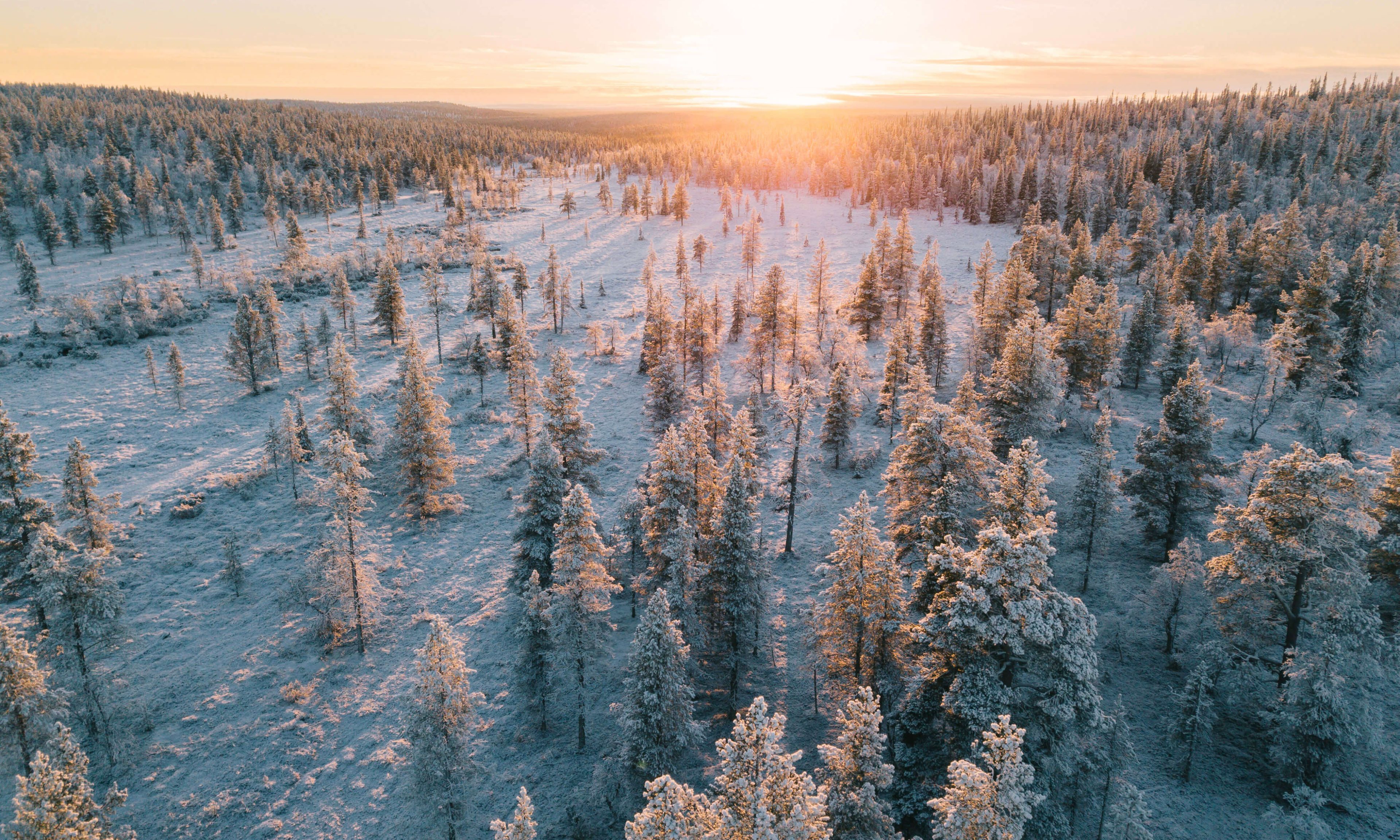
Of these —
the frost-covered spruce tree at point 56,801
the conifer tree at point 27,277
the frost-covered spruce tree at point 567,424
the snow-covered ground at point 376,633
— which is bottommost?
the snow-covered ground at point 376,633

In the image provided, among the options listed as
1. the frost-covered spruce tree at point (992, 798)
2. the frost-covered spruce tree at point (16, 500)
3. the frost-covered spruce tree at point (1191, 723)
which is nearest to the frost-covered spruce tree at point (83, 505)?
the frost-covered spruce tree at point (16, 500)

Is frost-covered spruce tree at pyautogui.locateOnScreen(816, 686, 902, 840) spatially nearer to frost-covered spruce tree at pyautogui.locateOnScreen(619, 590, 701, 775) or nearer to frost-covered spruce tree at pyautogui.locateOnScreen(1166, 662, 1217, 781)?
frost-covered spruce tree at pyautogui.locateOnScreen(619, 590, 701, 775)

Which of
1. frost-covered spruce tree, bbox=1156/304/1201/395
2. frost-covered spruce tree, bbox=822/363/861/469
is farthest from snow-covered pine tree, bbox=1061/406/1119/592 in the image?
frost-covered spruce tree, bbox=1156/304/1201/395

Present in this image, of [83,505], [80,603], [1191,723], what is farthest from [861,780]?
[83,505]

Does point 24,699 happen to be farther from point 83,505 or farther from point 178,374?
point 178,374

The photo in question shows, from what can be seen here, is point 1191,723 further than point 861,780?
Yes

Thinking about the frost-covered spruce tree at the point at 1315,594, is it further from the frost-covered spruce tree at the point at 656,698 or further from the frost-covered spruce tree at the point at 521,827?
the frost-covered spruce tree at the point at 521,827
